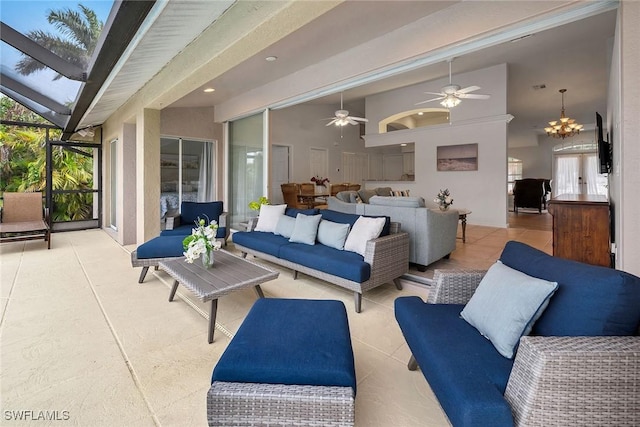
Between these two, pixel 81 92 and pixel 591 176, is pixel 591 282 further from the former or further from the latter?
pixel 591 176

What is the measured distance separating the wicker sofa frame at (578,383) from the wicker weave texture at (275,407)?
60cm

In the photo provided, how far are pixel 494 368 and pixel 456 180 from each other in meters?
7.07

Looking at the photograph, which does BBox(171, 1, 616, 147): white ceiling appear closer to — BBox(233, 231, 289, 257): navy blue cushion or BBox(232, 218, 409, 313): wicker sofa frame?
BBox(232, 218, 409, 313): wicker sofa frame

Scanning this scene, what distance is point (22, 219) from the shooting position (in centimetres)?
554

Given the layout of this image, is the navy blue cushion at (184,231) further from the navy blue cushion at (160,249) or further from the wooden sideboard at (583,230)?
the wooden sideboard at (583,230)

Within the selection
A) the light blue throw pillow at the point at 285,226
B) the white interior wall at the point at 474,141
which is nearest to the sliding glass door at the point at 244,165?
the light blue throw pillow at the point at 285,226

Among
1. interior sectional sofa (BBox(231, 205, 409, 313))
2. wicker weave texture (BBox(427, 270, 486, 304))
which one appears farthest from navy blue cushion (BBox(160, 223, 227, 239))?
wicker weave texture (BBox(427, 270, 486, 304))

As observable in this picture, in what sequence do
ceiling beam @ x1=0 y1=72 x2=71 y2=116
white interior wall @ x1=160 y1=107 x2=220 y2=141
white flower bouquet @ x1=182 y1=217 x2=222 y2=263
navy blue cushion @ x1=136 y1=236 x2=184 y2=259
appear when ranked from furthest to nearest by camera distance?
white interior wall @ x1=160 y1=107 x2=220 y2=141 → ceiling beam @ x1=0 y1=72 x2=71 y2=116 → navy blue cushion @ x1=136 y1=236 x2=184 y2=259 → white flower bouquet @ x1=182 y1=217 x2=222 y2=263

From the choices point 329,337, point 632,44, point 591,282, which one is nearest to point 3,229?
point 329,337

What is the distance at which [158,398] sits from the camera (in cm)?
161

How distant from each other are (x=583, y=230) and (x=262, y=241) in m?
3.51

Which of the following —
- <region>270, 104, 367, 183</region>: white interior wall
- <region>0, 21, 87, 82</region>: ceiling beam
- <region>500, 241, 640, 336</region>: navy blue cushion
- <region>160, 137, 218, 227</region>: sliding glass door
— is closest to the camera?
<region>500, 241, 640, 336</region>: navy blue cushion

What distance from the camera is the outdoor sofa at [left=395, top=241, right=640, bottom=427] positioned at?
1026mm

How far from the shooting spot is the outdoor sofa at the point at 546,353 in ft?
3.37
